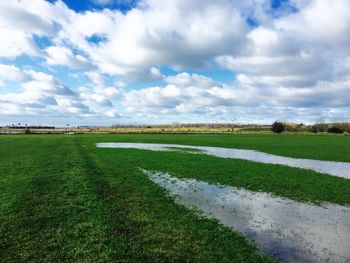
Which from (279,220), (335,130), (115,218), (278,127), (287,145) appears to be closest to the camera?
(115,218)

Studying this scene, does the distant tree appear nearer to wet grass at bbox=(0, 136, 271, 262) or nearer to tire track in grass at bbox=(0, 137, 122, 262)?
wet grass at bbox=(0, 136, 271, 262)

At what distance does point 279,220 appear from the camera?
13.8 metres

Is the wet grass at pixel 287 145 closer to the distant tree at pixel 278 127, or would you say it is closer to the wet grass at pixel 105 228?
the wet grass at pixel 105 228

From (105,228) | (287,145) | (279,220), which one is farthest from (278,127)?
(105,228)

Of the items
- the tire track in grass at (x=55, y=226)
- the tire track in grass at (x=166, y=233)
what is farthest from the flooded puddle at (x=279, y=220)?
the tire track in grass at (x=55, y=226)

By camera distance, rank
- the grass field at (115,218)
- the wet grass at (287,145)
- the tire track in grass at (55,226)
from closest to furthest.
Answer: the tire track in grass at (55,226) → the grass field at (115,218) → the wet grass at (287,145)

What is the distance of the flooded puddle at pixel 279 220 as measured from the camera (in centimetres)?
1041

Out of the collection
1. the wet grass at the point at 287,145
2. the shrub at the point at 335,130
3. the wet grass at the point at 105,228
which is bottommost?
the wet grass at the point at 287,145

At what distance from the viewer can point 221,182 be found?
2292 cm

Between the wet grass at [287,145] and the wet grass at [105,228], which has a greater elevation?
the wet grass at [105,228]

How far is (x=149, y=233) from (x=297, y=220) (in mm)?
6870

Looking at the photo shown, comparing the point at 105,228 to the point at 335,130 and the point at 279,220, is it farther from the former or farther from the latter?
the point at 335,130

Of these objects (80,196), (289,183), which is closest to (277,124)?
(289,183)

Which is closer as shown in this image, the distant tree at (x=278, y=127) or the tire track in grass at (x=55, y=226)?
the tire track in grass at (x=55, y=226)
